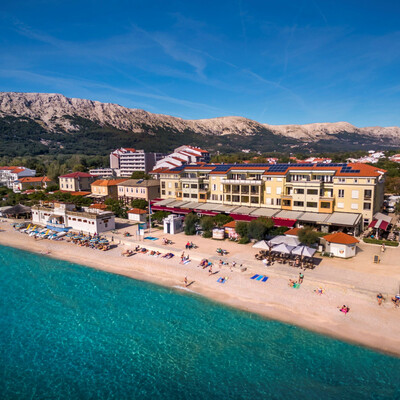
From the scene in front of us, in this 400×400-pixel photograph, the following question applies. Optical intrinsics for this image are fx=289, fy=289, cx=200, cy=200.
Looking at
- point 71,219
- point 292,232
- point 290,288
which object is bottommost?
point 290,288

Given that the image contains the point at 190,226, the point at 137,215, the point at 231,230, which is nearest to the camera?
the point at 231,230

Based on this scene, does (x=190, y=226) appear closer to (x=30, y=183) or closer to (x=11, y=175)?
(x=30, y=183)

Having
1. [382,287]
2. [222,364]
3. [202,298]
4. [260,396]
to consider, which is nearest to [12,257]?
[202,298]

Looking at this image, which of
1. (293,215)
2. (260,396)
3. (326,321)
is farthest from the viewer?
(293,215)

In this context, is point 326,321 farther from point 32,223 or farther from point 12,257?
point 32,223

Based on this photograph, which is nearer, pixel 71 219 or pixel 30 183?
pixel 71 219

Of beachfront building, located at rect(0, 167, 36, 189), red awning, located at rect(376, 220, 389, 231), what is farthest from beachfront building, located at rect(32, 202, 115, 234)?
beachfront building, located at rect(0, 167, 36, 189)

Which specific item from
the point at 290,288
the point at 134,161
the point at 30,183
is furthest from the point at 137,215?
the point at 134,161

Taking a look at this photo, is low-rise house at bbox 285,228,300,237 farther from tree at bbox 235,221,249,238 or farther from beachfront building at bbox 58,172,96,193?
beachfront building at bbox 58,172,96,193
